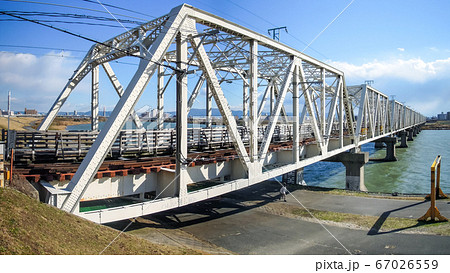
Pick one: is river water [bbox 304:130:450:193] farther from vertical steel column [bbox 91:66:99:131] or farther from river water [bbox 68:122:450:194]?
vertical steel column [bbox 91:66:99:131]

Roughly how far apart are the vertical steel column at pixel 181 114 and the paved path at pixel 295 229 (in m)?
4.25

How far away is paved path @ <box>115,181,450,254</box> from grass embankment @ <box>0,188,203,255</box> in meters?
6.67

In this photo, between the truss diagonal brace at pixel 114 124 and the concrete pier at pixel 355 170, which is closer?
the truss diagonal brace at pixel 114 124

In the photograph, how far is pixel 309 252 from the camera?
1301 cm

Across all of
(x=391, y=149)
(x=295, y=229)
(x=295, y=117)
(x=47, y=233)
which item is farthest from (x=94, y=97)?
(x=391, y=149)

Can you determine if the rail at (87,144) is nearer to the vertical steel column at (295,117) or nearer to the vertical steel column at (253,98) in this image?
the vertical steel column at (295,117)

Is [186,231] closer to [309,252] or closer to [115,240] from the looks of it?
[309,252]

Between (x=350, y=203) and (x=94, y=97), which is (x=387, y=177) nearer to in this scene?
(x=350, y=203)

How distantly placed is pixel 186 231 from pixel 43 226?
9690 mm

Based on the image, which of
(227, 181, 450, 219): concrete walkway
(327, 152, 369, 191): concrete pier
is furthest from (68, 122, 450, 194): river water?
(227, 181, 450, 219): concrete walkway

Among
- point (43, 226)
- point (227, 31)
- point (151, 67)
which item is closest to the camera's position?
point (43, 226)

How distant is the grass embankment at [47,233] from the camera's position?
5895 millimetres

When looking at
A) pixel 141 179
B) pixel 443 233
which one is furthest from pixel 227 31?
pixel 443 233

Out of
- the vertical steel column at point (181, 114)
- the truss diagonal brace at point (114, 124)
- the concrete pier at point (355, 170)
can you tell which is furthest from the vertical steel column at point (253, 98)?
the concrete pier at point (355, 170)
